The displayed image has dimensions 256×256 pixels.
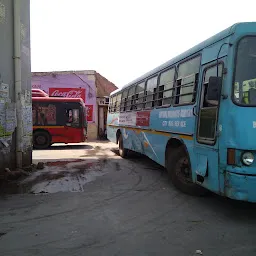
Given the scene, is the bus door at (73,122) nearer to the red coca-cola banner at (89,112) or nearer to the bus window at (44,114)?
the bus window at (44,114)

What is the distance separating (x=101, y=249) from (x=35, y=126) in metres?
12.9

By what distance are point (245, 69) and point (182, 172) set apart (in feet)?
8.34

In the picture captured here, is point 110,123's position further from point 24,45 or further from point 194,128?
point 194,128

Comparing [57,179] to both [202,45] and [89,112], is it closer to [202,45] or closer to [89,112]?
[202,45]

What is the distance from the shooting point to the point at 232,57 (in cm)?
421

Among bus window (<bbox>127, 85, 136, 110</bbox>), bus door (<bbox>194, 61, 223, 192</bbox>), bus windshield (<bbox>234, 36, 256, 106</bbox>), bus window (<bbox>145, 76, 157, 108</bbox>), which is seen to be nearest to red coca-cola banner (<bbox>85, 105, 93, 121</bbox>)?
bus window (<bbox>127, 85, 136, 110</bbox>)

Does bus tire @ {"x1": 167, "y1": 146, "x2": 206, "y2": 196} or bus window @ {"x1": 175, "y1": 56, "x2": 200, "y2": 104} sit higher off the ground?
bus window @ {"x1": 175, "y1": 56, "x2": 200, "y2": 104}

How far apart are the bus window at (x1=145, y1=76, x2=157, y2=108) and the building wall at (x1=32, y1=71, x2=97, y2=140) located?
46.6 feet

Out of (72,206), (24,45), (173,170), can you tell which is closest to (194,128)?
(173,170)

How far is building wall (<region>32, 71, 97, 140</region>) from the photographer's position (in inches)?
870

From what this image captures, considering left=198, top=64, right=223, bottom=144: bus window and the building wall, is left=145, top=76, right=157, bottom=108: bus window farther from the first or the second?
the building wall

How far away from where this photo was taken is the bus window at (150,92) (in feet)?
25.1

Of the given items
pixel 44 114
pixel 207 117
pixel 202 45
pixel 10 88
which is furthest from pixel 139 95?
pixel 44 114

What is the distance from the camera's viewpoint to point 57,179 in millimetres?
7270
